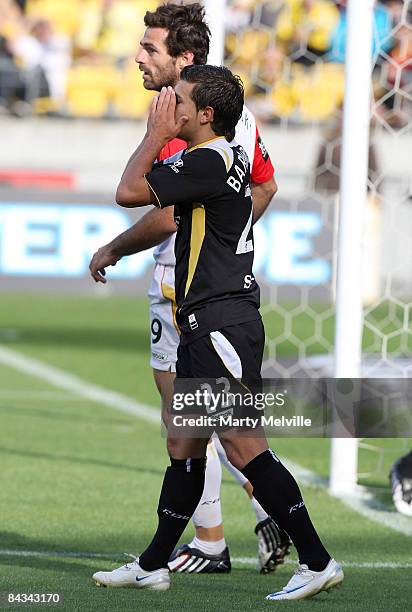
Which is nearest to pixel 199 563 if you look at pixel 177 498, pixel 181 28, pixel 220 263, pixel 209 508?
pixel 209 508

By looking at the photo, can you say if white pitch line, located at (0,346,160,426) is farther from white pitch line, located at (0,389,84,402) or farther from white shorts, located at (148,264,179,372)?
white shorts, located at (148,264,179,372)

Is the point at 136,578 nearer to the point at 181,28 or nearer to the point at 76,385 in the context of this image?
the point at 181,28

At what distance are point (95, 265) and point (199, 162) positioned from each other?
67 cm

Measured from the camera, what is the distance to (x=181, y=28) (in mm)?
4609

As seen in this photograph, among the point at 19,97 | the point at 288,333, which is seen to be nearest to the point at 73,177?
the point at 19,97

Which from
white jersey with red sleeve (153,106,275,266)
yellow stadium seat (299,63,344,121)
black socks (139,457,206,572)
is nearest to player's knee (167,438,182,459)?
black socks (139,457,206,572)

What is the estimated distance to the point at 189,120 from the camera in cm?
405

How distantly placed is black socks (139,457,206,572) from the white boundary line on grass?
5.12ft

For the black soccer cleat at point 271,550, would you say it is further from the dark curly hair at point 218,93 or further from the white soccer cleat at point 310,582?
the dark curly hair at point 218,93

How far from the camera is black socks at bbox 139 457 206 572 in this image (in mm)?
4262

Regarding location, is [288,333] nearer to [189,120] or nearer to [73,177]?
[73,177]

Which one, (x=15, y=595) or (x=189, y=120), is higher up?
(x=189, y=120)

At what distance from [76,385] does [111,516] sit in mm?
4561

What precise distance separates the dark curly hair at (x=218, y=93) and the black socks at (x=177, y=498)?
3.57 feet
